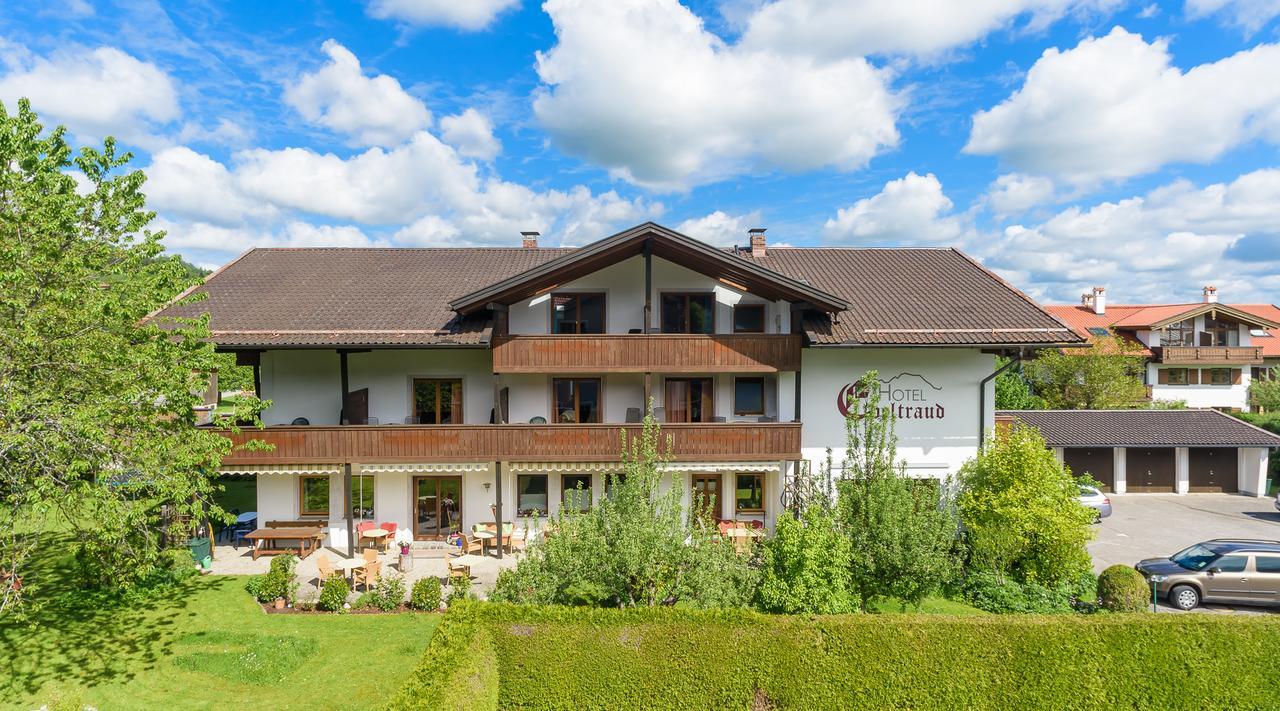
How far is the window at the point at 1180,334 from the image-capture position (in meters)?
40.7

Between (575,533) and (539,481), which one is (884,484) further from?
(539,481)

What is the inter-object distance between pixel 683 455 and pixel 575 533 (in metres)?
6.62

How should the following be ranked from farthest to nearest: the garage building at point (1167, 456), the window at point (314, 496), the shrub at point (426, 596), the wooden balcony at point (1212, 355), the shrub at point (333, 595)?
the wooden balcony at point (1212, 355), the garage building at point (1167, 456), the window at point (314, 496), the shrub at point (426, 596), the shrub at point (333, 595)

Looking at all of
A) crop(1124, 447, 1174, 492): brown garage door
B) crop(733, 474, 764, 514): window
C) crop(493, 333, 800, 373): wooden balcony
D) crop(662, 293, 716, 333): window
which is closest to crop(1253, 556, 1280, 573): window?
crop(493, 333, 800, 373): wooden balcony

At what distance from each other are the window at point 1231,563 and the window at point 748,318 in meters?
12.9

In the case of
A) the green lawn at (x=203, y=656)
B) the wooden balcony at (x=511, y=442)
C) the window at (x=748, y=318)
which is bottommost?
the green lawn at (x=203, y=656)

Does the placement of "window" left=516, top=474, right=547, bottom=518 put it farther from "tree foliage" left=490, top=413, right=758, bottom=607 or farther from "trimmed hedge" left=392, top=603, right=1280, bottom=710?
"trimmed hedge" left=392, top=603, right=1280, bottom=710

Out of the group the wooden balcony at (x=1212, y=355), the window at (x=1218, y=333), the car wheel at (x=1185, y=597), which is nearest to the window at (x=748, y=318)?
the car wheel at (x=1185, y=597)

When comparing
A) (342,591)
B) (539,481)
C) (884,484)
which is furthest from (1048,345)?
(342,591)

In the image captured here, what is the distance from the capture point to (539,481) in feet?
65.1

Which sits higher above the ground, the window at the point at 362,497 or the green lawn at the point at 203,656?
the window at the point at 362,497

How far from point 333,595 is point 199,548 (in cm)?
571

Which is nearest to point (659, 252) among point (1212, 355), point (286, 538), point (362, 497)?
point (362, 497)

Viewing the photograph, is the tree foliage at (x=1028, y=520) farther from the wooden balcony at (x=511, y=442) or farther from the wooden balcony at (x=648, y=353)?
the wooden balcony at (x=648, y=353)
